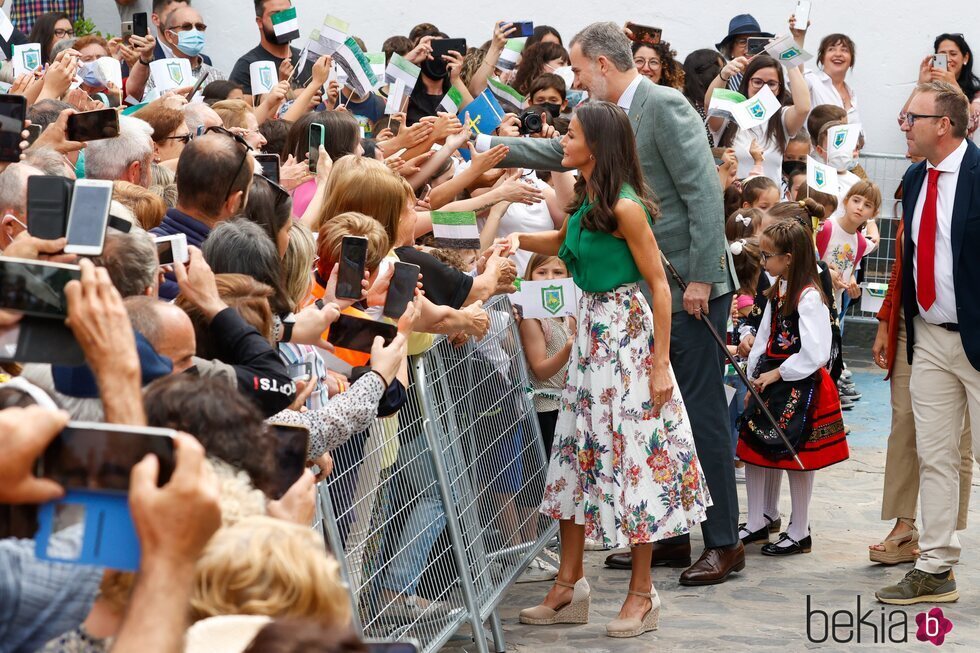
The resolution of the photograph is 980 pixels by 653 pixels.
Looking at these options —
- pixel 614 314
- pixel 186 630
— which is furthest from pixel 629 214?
pixel 186 630

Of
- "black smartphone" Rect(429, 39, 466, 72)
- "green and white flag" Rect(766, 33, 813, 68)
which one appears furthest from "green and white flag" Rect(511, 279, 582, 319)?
"green and white flag" Rect(766, 33, 813, 68)

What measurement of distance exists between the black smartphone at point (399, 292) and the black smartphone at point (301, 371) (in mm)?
268

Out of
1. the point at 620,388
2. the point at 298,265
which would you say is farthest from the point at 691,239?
the point at 298,265

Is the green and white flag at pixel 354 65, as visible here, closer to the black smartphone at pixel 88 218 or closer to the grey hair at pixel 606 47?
the grey hair at pixel 606 47

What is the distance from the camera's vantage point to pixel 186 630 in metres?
1.60

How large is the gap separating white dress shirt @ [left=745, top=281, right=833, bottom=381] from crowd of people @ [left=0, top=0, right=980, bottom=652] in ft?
0.05

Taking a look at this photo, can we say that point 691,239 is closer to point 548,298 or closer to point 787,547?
point 548,298

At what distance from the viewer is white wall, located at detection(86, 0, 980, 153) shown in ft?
39.2

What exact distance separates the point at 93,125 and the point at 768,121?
622cm

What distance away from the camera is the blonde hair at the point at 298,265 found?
145 inches

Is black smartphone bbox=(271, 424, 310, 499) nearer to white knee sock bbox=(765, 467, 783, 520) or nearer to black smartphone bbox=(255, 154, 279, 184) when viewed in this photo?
black smartphone bbox=(255, 154, 279, 184)

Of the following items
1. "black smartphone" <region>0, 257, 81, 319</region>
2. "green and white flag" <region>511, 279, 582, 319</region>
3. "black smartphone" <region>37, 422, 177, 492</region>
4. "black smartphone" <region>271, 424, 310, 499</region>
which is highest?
"black smartphone" <region>0, 257, 81, 319</region>

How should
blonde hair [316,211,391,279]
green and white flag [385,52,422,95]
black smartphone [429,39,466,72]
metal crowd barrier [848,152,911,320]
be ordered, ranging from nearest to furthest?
blonde hair [316,211,391,279]
green and white flag [385,52,422,95]
black smartphone [429,39,466,72]
metal crowd barrier [848,152,911,320]

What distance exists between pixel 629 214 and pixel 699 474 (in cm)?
101
